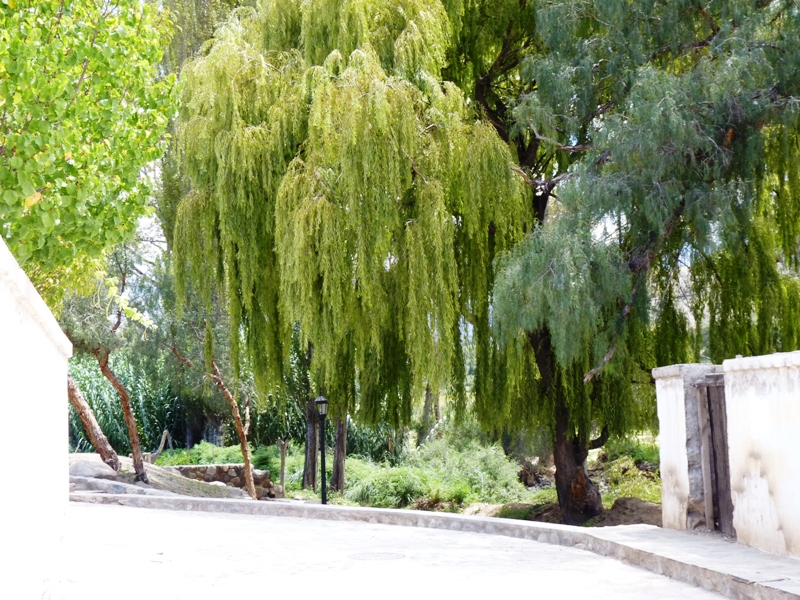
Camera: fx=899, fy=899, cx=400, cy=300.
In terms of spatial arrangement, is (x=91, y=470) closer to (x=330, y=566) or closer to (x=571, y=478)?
(x=571, y=478)

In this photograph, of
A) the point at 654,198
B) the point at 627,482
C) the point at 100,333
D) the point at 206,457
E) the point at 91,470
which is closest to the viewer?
the point at 654,198

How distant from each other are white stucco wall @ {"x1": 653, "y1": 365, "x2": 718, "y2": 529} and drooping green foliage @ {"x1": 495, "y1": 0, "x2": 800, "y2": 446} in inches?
118

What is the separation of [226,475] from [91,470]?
8322 millimetres

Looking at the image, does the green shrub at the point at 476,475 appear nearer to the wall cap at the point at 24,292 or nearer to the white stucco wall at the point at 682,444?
the white stucco wall at the point at 682,444

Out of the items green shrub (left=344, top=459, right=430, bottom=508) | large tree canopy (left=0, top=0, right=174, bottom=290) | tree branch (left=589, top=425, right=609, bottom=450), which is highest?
large tree canopy (left=0, top=0, right=174, bottom=290)

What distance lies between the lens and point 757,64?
414 inches

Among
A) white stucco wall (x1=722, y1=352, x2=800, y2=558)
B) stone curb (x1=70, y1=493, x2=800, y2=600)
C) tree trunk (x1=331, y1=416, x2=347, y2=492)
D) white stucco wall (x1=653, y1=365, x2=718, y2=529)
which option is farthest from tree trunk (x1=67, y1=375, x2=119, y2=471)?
white stucco wall (x1=722, y1=352, x2=800, y2=558)

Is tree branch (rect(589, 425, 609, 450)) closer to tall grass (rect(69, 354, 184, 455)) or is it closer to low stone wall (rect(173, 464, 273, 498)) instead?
low stone wall (rect(173, 464, 273, 498))

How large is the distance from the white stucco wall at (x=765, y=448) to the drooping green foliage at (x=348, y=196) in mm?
4904

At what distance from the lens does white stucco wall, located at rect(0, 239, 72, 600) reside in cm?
381

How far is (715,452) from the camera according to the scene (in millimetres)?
7172

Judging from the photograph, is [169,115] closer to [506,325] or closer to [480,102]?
[506,325]

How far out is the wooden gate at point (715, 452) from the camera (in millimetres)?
7021

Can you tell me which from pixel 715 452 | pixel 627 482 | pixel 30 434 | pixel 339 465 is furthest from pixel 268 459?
pixel 30 434
